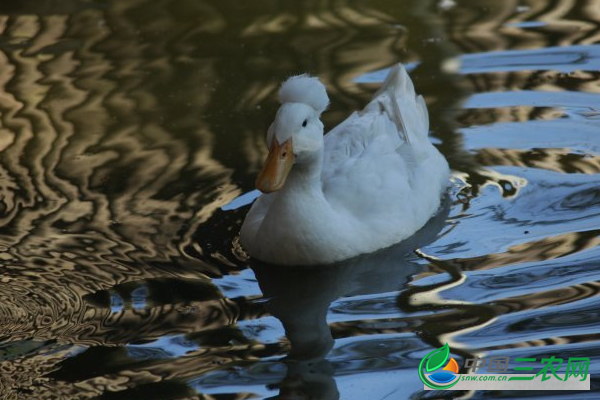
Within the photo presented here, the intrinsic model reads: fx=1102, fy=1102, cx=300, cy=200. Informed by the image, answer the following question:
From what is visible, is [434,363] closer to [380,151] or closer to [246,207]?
[380,151]

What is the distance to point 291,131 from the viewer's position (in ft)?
18.1

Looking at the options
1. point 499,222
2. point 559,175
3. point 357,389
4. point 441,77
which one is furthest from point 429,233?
point 441,77

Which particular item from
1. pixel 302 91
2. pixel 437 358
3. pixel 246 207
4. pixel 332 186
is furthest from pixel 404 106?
pixel 437 358

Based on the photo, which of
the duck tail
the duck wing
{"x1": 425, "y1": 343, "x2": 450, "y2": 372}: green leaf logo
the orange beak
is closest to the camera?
{"x1": 425, "y1": 343, "x2": 450, "y2": 372}: green leaf logo

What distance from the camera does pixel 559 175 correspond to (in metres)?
6.62

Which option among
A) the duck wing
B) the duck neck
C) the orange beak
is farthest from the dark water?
the orange beak

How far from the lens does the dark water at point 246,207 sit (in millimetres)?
4879

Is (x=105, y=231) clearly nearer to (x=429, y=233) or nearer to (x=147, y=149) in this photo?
(x=147, y=149)

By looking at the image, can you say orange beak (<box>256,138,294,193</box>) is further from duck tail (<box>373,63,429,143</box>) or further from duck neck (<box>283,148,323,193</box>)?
duck tail (<box>373,63,429,143</box>)

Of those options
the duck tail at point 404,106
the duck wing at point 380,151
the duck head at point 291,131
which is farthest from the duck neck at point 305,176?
the duck tail at point 404,106

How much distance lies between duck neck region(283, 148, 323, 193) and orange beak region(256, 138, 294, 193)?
0.66 feet

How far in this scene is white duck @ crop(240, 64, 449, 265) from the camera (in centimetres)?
555

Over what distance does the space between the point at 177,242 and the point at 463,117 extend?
97.8 inches

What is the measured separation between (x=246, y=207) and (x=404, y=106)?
1.16 m
